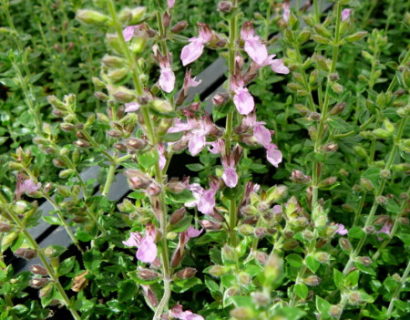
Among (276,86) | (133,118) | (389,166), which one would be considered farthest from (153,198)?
(276,86)

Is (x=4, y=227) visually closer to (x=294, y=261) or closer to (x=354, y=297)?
(x=294, y=261)

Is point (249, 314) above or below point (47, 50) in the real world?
above

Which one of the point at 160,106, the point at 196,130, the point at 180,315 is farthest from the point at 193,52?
the point at 180,315

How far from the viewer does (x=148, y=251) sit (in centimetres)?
130

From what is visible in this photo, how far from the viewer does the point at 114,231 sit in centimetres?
184

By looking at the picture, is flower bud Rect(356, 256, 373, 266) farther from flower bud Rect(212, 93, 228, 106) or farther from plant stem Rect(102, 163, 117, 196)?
plant stem Rect(102, 163, 117, 196)

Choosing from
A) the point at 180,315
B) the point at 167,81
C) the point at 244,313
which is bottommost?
the point at 180,315

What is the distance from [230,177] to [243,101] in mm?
246

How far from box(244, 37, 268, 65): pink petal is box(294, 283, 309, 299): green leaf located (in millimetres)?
655

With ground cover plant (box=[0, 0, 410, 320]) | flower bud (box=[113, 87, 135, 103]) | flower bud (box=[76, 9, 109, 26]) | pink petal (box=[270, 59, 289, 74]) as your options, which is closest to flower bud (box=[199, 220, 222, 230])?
ground cover plant (box=[0, 0, 410, 320])

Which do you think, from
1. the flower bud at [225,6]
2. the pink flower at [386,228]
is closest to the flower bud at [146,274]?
the flower bud at [225,6]

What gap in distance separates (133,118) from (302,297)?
737mm

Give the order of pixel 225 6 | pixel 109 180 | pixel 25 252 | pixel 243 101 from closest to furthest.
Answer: pixel 225 6 → pixel 243 101 → pixel 25 252 → pixel 109 180

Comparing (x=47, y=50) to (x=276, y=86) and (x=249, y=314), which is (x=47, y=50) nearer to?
(x=276, y=86)
